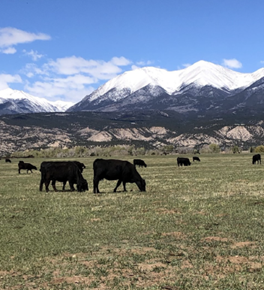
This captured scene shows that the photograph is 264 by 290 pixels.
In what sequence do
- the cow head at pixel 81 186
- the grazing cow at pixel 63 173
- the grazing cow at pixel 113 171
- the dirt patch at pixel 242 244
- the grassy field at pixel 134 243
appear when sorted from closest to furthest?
the grassy field at pixel 134 243, the dirt patch at pixel 242 244, the grazing cow at pixel 113 171, the cow head at pixel 81 186, the grazing cow at pixel 63 173

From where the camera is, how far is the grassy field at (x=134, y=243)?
9023mm

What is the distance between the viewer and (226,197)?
21469 millimetres

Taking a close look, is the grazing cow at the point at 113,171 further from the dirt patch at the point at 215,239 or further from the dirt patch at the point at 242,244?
the dirt patch at the point at 242,244

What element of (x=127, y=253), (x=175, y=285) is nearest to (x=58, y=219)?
(x=127, y=253)

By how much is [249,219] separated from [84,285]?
8.49 metres

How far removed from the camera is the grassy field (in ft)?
29.6

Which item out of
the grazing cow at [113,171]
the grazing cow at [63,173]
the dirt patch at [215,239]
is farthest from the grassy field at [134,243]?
the grazing cow at [63,173]

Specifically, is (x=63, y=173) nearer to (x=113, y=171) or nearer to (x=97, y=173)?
(x=97, y=173)

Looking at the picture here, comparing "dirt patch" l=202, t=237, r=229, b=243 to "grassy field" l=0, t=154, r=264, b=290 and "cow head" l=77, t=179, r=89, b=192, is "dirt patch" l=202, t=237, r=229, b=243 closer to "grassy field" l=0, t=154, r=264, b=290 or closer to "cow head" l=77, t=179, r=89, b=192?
"grassy field" l=0, t=154, r=264, b=290

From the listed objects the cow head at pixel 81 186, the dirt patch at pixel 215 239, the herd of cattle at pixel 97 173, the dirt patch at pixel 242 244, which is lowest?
the dirt patch at pixel 242 244

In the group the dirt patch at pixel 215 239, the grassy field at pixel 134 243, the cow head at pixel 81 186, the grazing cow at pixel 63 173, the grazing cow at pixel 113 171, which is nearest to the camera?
the grassy field at pixel 134 243

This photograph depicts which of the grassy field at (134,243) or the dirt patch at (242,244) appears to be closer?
the grassy field at (134,243)

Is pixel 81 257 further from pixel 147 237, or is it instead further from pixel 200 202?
pixel 200 202

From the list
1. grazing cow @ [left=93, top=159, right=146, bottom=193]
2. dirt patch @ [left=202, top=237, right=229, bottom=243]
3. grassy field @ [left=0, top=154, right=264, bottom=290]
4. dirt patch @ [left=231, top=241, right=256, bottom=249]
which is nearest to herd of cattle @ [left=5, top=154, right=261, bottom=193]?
grazing cow @ [left=93, top=159, right=146, bottom=193]
